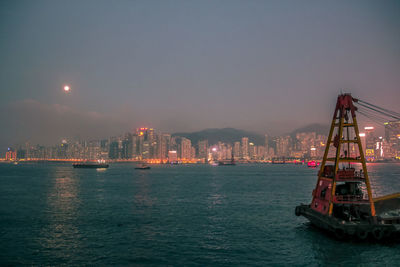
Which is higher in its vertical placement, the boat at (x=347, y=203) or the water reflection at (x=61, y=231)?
the boat at (x=347, y=203)

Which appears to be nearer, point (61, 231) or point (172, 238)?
point (172, 238)

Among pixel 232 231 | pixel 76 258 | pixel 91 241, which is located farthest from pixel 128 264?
pixel 232 231

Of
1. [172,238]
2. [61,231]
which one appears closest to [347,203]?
[172,238]

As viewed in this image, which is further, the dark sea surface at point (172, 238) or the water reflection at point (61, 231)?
the water reflection at point (61, 231)

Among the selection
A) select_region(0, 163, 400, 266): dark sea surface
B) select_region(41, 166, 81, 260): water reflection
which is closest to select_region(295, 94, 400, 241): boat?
select_region(0, 163, 400, 266): dark sea surface

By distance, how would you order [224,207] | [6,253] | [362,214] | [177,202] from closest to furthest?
[6,253] < [362,214] < [224,207] < [177,202]

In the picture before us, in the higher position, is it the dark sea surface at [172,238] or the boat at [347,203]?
the boat at [347,203]

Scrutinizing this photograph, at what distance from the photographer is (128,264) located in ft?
75.6

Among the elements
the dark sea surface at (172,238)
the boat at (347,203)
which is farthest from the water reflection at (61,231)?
the boat at (347,203)

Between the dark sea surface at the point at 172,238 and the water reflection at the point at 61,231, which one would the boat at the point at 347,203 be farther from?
the water reflection at the point at 61,231

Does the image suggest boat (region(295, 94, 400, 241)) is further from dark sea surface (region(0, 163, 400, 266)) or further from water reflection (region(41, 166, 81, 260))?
water reflection (region(41, 166, 81, 260))

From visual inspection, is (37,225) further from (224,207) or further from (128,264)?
(224,207)

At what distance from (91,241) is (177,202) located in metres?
26.0

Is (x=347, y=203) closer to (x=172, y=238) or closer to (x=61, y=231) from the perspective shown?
(x=172, y=238)
